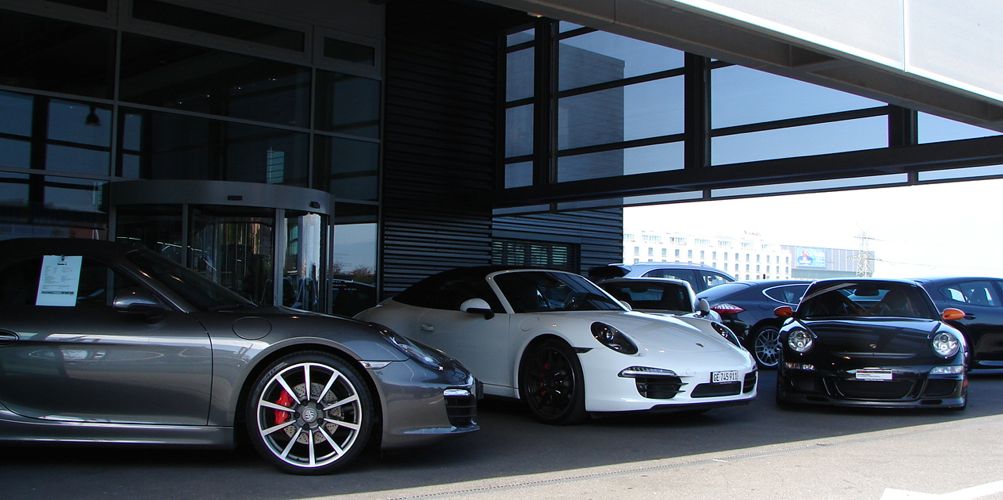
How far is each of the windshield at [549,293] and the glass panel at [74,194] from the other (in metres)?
6.09

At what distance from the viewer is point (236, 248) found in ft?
35.9

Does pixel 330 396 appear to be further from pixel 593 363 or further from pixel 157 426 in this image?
pixel 593 363

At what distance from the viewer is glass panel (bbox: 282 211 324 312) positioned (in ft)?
36.8

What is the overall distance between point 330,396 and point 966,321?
993 cm

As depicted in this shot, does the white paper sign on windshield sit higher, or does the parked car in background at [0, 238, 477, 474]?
the white paper sign on windshield

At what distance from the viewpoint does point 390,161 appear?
14.7m

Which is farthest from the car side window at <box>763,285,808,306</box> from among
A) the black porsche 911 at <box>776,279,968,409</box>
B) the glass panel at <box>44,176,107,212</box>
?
the glass panel at <box>44,176,107,212</box>

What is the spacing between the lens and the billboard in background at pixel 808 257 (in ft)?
163

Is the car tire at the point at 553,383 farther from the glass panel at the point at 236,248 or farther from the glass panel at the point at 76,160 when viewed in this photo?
the glass panel at the point at 76,160

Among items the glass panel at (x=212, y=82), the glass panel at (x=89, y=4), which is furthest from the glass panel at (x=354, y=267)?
the glass panel at (x=89, y=4)

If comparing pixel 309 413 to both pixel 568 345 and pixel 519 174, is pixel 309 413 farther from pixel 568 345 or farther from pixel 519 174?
pixel 519 174

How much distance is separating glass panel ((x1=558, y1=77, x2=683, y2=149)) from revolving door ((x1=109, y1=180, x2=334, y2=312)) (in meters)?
5.11

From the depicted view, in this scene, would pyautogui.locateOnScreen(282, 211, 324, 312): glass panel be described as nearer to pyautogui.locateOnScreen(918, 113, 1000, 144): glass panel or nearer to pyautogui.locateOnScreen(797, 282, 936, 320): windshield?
pyautogui.locateOnScreen(797, 282, 936, 320): windshield

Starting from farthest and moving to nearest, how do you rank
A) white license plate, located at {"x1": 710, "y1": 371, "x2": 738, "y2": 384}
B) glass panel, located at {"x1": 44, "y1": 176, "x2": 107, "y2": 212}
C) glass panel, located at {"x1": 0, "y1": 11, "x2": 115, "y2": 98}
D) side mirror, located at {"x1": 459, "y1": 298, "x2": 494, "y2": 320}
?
glass panel, located at {"x1": 44, "y1": 176, "x2": 107, "y2": 212} < glass panel, located at {"x1": 0, "y1": 11, "x2": 115, "y2": 98} < side mirror, located at {"x1": 459, "y1": 298, "x2": 494, "y2": 320} < white license plate, located at {"x1": 710, "y1": 371, "x2": 738, "y2": 384}
